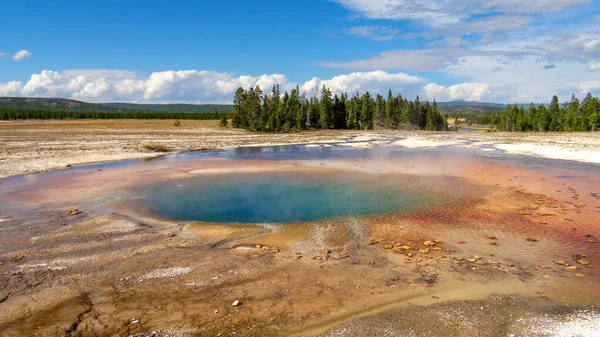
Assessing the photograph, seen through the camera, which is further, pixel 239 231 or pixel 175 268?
pixel 239 231

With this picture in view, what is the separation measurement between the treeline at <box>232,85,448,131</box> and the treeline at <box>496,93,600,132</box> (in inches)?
785

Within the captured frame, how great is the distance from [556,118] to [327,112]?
59.7 metres

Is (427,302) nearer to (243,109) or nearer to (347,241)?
(347,241)

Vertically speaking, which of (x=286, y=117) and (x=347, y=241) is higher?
(x=286, y=117)

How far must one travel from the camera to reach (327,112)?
348 ft

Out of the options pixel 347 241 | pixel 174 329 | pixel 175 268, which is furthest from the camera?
pixel 347 241

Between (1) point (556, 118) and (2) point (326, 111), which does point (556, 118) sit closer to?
(1) point (556, 118)

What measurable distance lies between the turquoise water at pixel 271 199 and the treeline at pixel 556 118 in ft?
302

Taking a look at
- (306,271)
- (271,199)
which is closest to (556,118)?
(271,199)

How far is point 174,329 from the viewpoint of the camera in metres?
8.14

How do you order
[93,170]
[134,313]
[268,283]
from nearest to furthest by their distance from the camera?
[134,313] < [268,283] < [93,170]

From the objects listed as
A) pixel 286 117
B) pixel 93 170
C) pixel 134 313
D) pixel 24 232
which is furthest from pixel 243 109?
pixel 134 313

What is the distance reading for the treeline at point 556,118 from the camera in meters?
92.9

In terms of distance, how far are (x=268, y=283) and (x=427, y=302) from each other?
4.07 meters
